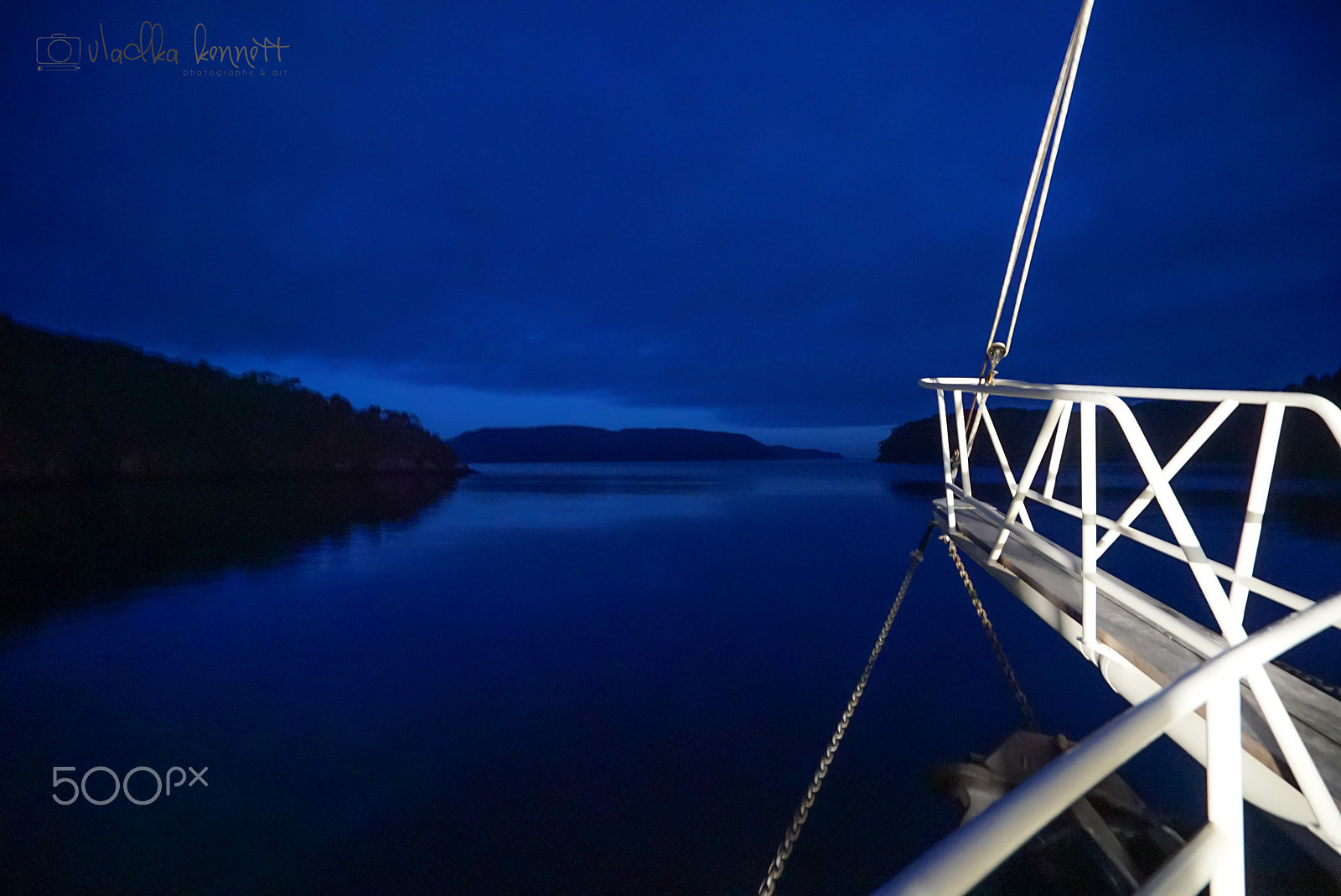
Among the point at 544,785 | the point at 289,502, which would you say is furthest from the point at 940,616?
the point at 289,502

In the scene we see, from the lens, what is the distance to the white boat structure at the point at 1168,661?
959 millimetres

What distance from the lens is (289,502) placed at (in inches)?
1550

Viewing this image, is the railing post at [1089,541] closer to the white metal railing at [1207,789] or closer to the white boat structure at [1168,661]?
the white boat structure at [1168,661]

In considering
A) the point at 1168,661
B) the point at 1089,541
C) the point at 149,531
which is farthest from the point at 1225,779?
the point at 149,531

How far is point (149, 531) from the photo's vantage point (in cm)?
2453

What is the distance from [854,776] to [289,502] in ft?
141

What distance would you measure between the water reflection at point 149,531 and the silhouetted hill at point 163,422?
8273 mm

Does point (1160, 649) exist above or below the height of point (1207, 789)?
below

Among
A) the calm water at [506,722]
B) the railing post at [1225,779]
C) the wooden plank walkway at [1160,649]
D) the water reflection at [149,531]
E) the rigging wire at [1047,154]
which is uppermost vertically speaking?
the rigging wire at [1047,154]

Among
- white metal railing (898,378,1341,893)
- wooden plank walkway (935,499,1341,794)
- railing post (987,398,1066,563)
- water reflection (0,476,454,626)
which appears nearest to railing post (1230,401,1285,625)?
white metal railing (898,378,1341,893)

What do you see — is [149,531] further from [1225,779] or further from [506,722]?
[1225,779]

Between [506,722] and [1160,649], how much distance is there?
6.76m

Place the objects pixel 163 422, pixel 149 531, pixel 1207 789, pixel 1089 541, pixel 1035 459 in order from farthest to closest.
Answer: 1. pixel 163 422
2. pixel 149 531
3. pixel 1035 459
4. pixel 1089 541
5. pixel 1207 789

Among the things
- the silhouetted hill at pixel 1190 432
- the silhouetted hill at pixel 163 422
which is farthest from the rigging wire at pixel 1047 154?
the silhouetted hill at pixel 163 422
